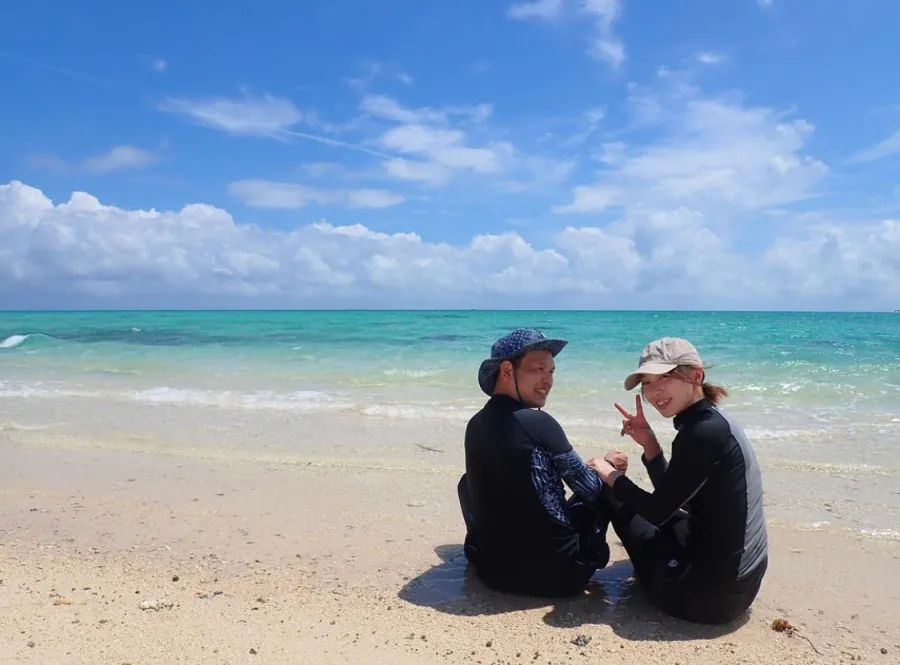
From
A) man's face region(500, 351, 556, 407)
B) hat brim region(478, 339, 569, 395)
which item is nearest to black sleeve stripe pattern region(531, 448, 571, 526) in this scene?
man's face region(500, 351, 556, 407)

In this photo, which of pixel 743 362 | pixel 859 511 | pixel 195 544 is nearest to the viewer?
pixel 195 544

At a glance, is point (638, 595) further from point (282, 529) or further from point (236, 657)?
point (282, 529)

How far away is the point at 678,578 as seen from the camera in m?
3.24

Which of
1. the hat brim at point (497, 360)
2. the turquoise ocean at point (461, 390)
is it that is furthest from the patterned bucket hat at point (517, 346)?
the turquoise ocean at point (461, 390)

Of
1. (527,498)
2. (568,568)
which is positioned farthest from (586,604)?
(527,498)

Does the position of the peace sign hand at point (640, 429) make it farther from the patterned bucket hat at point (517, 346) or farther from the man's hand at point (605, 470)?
the patterned bucket hat at point (517, 346)

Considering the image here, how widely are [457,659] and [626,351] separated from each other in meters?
20.1

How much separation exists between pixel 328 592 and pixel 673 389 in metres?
2.16

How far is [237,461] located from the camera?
682 centimetres

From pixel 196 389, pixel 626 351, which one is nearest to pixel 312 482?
pixel 196 389

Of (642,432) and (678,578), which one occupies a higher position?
(642,432)

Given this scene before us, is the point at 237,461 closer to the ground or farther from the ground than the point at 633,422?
closer to the ground

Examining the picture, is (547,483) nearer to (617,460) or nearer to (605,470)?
(605,470)

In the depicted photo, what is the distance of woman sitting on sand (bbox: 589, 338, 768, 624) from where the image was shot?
2.99 m
